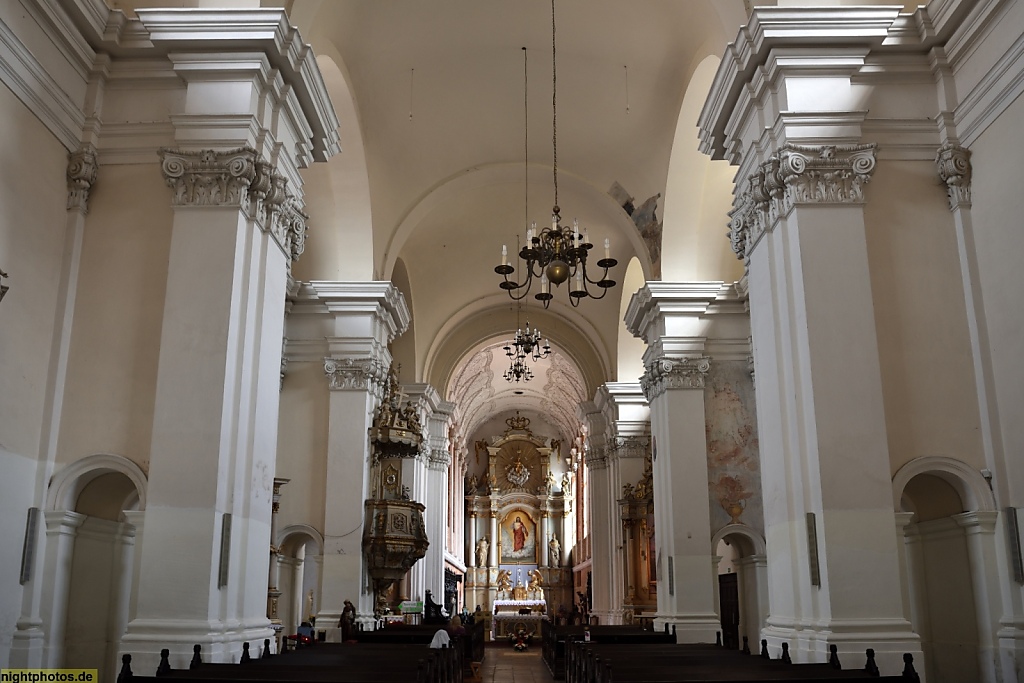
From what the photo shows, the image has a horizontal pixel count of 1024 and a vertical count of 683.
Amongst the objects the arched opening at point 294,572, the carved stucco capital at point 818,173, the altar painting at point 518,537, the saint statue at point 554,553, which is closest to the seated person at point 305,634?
the arched opening at point 294,572

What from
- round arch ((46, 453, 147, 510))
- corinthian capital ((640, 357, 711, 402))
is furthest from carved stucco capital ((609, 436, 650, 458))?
round arch ((46, 453, 147, 510))

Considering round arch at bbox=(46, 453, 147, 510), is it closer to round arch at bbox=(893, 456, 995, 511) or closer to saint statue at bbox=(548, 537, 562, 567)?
round arch at bbox=(893, 456, 995, 511)

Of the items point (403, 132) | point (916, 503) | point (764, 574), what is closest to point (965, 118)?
point (916, 503)

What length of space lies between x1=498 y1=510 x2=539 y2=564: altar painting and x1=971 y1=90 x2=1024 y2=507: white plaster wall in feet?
94.3

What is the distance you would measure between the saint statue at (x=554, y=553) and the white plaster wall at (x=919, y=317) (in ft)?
90.9

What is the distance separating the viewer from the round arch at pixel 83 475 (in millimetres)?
6895

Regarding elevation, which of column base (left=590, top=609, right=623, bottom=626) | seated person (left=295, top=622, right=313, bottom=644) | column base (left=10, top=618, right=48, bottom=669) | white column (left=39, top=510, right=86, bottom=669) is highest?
white column (left=39, top=510, right=86, bottom=669)

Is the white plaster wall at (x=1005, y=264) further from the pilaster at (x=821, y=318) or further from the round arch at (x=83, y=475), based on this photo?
the round arch at (x=83, y=475)

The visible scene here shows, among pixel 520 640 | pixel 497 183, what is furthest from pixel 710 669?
pixel 520 640

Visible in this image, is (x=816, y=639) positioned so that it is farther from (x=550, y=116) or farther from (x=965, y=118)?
(x=550, y=116)

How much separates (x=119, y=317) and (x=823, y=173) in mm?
5699

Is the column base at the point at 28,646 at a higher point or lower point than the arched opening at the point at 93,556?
lower

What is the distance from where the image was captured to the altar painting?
34.6 metres

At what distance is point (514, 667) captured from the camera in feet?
51.8
